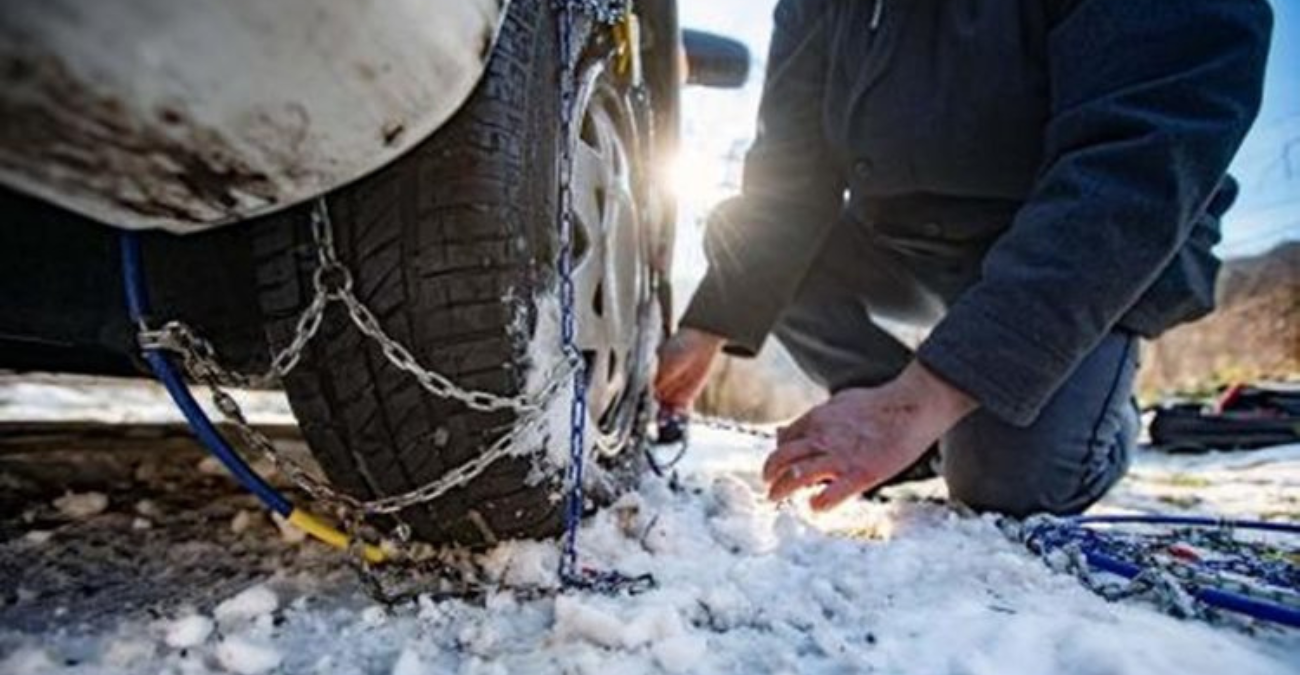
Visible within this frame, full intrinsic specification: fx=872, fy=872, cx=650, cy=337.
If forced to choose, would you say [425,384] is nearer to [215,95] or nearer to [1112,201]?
[215,95]

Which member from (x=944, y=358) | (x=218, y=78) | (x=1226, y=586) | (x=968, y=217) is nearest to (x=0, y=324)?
(x=218, y=78)

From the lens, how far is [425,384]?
0.74 metres

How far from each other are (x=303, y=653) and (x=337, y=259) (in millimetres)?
319

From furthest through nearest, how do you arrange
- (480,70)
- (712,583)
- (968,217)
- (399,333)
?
1. (968,217)
2. (712,583)
3. (399,333)
4. (480,70)

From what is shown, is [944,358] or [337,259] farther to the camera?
[944,358]

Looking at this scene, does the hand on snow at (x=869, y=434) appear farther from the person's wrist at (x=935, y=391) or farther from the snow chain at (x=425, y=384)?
the snow chain at (x=425, y=384)

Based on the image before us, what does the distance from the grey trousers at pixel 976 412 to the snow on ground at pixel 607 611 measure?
1.16ft

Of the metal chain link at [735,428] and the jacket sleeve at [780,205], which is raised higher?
the jacket sleeve at [780,205]

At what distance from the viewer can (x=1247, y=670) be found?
727mm

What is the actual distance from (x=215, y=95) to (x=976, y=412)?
1349 mm

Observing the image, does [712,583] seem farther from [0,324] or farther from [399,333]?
[0,324]

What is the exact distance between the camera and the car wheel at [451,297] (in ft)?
2.32

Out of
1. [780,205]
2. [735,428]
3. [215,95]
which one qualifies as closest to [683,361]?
[735,428]

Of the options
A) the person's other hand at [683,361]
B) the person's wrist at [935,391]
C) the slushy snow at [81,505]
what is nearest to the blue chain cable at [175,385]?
the slushy snow at [81,505]
